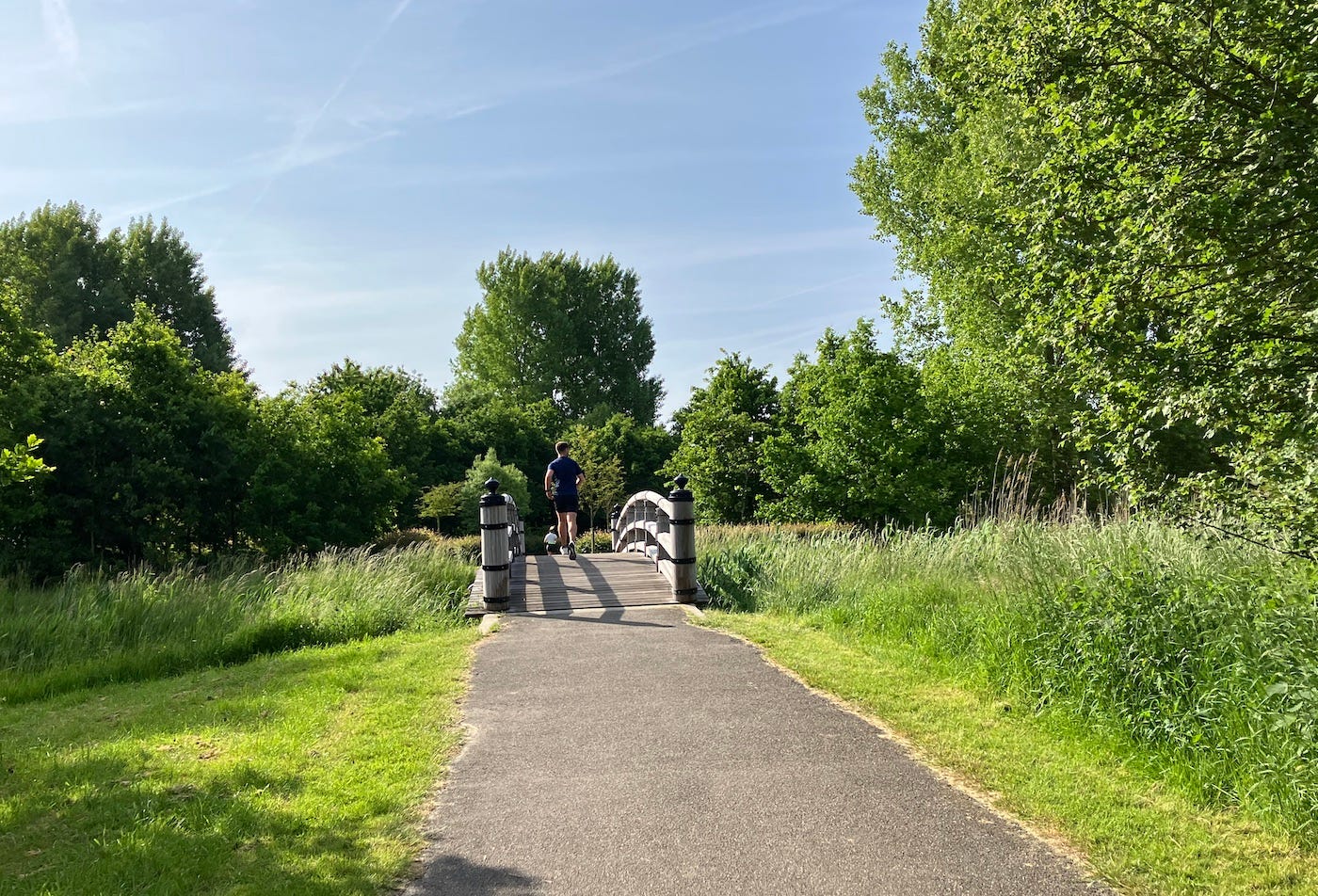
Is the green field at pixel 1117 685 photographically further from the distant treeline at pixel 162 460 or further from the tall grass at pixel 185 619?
the distant treeline at pixel 162 460

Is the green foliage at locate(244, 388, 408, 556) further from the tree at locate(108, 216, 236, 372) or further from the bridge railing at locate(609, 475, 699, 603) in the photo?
the tree at locate(108, 216, 236, 372)

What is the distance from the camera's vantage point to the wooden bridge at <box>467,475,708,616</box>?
33.3ft

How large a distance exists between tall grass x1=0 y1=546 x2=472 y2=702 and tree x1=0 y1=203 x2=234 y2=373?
2560 cm

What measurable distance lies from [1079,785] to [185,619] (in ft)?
30.4

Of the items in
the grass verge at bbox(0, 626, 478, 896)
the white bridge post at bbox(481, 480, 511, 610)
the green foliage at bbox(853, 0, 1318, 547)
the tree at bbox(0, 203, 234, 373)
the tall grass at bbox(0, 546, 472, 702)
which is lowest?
the grass verge at bbox(0, 626, 478, 896)

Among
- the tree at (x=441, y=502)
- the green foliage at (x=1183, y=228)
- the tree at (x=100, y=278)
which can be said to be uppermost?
the tree at (x=100, y=278)

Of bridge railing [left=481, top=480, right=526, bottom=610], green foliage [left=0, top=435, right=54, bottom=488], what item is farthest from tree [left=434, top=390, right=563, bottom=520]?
green foliage [left=0, top=435, right=54, bottom=488]

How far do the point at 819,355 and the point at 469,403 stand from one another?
2685 cm

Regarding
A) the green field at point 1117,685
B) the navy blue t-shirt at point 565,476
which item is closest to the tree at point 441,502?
the navy blue t-shirt at point 565,476

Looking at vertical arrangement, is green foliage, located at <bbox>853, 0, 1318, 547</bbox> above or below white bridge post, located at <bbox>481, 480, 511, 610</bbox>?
above

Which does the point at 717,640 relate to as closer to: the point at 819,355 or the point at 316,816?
the point at 316,816

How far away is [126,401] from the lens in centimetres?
1584

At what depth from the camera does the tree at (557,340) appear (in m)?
49.5

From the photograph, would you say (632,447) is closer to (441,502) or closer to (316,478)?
(441,502)
